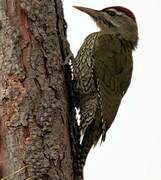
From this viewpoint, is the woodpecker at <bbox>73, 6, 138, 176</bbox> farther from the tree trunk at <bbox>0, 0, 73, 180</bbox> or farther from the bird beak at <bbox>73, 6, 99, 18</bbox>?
the tree trunk at <bbox>0, 0, 73, 180</bbox>

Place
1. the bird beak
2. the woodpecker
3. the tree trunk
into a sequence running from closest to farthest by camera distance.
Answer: the tree trunk → the woodpecker → the bird beak

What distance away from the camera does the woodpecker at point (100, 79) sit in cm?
434

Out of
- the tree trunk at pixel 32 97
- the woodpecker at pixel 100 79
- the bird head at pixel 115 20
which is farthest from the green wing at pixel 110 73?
the tree trunk at pixel 32 97

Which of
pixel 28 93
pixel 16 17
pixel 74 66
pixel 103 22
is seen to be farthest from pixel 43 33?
pixel 103 22

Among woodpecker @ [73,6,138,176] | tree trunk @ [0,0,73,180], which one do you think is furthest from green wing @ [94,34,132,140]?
tree trunk @ [0,0,73,180]

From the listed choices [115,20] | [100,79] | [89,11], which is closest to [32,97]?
[100,79]

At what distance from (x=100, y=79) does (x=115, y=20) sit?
848mm

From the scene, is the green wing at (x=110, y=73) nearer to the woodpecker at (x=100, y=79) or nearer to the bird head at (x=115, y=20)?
the woodpecker at (x=100, y=79)

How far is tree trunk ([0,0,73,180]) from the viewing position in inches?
128

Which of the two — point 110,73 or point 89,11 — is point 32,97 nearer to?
point 110,73

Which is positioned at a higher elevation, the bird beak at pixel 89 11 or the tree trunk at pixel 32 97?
the bird beak at pixel 89 11

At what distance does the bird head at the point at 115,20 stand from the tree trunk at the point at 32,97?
1.38 meters

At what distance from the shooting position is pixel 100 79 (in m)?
4.53

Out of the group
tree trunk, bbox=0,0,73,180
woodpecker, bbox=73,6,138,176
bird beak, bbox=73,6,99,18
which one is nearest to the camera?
tree trunk, bbox=0,0,73,180
